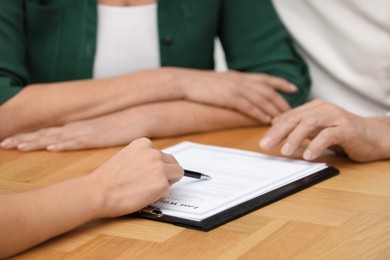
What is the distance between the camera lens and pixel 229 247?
1.16 m

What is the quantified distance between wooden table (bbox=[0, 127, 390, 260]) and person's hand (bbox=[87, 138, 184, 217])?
0.12ft

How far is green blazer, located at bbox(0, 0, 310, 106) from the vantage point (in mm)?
1926

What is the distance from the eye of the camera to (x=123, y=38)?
200 cm

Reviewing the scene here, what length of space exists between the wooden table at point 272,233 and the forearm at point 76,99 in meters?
0.26

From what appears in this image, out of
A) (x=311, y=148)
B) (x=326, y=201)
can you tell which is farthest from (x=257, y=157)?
(x=326, y=201)

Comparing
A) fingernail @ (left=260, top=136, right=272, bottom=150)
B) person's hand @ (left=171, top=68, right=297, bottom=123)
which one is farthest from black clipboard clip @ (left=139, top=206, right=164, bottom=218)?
person's hand @ (left=171, top=68, right=297, bottom=123)

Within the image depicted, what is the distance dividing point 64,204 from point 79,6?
2.95 feet

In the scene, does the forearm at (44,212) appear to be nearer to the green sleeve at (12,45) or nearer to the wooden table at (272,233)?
the wooden table at (272,233)

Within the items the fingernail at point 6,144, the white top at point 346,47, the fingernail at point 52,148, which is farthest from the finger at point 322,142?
the fingernail at point 6,144

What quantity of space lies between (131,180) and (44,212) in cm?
16

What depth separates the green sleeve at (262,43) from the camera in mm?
2029

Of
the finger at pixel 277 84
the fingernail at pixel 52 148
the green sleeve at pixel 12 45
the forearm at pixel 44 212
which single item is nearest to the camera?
the forearm at pixel 44 212

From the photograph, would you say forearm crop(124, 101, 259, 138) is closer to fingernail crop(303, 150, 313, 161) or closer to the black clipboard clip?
fingernail crop(303, 150, 313, 161)

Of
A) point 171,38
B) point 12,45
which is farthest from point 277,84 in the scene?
point 12,45
